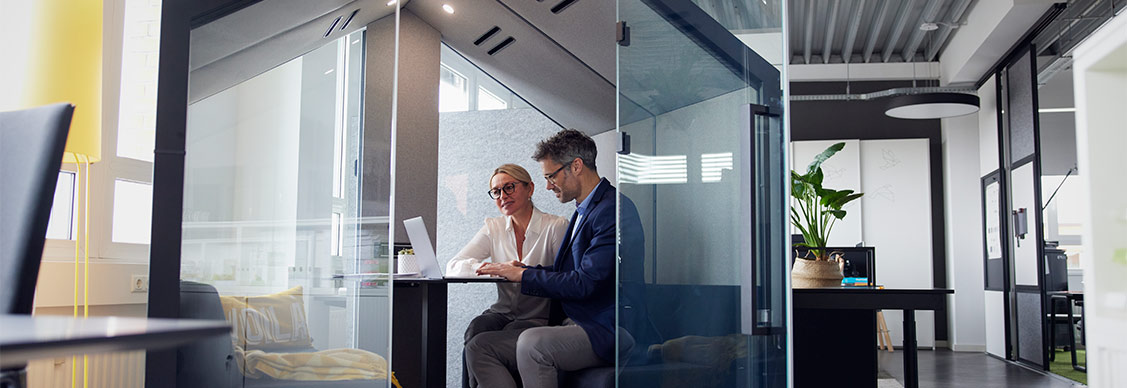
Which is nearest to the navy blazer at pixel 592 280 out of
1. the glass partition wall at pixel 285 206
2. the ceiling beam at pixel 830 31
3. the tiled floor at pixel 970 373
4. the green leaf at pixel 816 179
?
the glass partition wall at pixel 285 206

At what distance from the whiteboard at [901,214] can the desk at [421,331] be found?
691 cm

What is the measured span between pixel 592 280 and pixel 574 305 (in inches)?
5.6

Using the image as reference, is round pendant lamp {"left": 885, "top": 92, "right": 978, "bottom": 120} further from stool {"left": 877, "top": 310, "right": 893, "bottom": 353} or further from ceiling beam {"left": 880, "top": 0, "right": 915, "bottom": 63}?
stool {"left": 877, "top": 310, "right": 893, "bottom": 353}

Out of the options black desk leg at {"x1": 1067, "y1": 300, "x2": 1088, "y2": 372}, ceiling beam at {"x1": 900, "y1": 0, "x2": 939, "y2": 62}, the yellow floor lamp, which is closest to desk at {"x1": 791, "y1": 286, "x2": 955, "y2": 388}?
the yellow floor lamp

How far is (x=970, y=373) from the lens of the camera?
21.9ft

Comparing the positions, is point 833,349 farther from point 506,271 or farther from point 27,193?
point 27,193

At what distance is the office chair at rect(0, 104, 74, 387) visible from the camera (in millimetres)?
1306

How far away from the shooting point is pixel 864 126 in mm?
9820

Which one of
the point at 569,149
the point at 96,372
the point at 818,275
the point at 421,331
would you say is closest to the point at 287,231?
the point at 96,372

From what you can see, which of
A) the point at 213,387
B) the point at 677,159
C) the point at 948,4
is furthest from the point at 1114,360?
the point at 948,4

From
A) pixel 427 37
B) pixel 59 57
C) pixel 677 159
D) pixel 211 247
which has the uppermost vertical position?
pixel 427 37

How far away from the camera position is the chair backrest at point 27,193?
131cm

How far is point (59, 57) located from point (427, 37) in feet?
8.82

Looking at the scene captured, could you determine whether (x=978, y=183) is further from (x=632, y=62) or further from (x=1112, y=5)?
(x=632, y=62)
